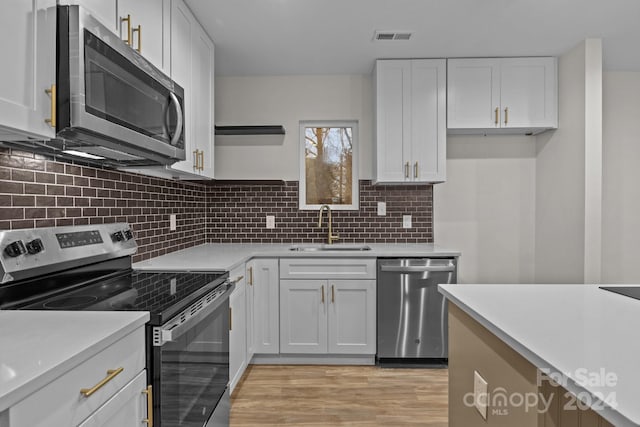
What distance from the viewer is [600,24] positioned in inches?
103

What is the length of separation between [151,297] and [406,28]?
90.7 inches

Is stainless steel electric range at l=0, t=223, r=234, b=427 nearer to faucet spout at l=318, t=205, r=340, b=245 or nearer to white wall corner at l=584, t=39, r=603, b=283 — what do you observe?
faucet spout at l=318, t=205, r=340, b=245

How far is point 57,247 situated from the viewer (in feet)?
5.25

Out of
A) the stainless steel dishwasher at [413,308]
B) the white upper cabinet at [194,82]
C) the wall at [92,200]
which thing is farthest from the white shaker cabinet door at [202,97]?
the stainless steel dishwasher at [413,308]

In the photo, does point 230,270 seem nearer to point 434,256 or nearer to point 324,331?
point 324,331

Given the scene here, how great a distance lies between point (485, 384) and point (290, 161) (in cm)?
275

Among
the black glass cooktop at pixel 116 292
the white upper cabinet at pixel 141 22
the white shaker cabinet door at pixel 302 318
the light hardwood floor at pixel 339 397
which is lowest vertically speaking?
the light hardwood floor at pixel 339 397

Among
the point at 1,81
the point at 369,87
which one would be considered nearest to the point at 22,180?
the point at 1,81

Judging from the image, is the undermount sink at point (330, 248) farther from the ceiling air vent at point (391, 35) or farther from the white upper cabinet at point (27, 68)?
the white upper cabinet at point (27, 68)

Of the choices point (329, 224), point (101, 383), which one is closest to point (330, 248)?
point (329, 224)

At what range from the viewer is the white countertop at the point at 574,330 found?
65 centimetres

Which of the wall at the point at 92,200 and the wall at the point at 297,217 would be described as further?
the wall at the point at 297,217

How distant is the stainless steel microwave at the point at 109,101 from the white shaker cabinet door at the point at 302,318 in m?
1.44

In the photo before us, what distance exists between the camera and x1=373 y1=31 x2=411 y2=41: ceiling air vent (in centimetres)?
270
